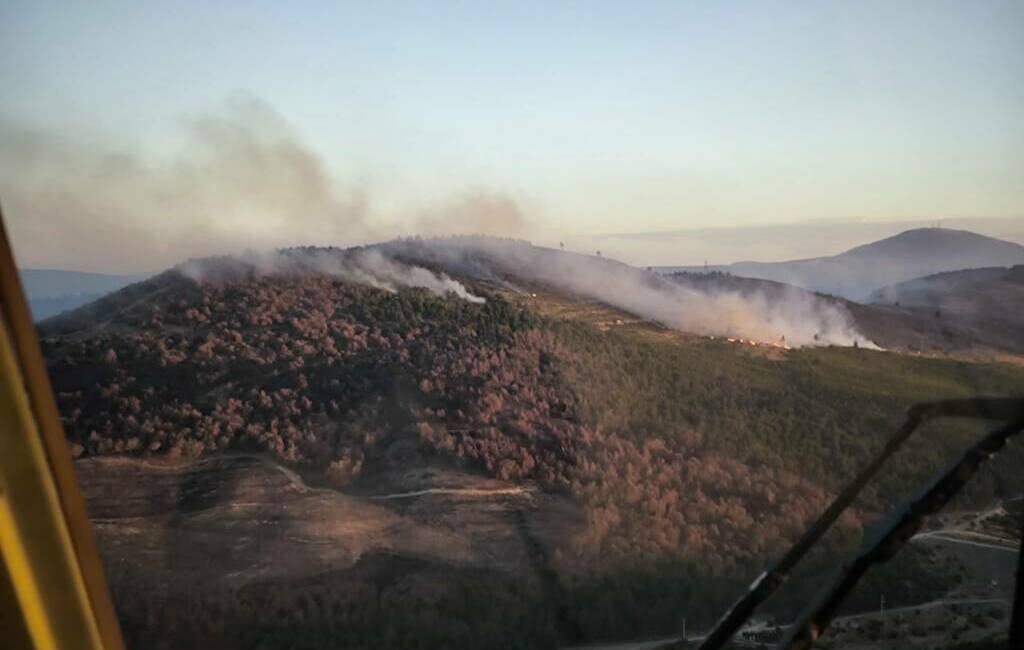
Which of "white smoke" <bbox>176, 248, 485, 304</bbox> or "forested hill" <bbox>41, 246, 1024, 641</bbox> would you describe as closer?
"forested hill" <bbox>41, 246, 1024, 641</bbox>

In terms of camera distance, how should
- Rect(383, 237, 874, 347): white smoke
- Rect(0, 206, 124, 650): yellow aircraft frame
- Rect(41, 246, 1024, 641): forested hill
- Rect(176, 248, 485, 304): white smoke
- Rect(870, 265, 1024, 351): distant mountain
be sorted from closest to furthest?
1. Rect(0, 206, 124, 650): yellow aircraft frame
2. Rect(41, 246, 1024, 641): forested hill
3. Rect(870, 265, 1024, 351): distant mountain
4. Rect(176, 248, 485, 304): white smoke
5. Rect(383, 237, 874, 347): white smoke

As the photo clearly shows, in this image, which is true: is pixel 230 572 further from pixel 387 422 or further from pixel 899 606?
pixel 899 606

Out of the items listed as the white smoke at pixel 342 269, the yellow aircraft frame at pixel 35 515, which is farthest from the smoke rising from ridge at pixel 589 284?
the yellow aircraft frame at pixel 35 515

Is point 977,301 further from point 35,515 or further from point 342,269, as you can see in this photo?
point 35,515

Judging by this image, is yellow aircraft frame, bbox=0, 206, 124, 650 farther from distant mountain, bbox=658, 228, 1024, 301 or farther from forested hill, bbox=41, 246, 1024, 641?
distant mountain, bbox=658, 228, 1024, 301

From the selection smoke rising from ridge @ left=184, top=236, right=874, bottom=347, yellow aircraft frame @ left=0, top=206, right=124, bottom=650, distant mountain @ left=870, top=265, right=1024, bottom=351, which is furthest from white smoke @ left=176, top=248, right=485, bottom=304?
yellow aircraft frame @ left=0, top=206, right=124, bottom=650

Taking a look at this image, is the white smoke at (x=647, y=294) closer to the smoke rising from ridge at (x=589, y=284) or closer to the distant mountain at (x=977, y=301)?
the smoke rising from ridge at (x=589, y=284)

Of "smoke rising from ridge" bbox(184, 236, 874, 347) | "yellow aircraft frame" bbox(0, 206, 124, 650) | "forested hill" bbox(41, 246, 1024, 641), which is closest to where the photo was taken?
"yellow aircraft frame" bbox(0, 206, 124, 650)

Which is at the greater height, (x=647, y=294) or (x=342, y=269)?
(x=342, y=269)

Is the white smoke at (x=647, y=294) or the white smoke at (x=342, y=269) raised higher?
the white smoke at (x=342, y=269)

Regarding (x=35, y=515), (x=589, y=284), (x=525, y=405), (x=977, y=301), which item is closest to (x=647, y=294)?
(x=589, y=284)
